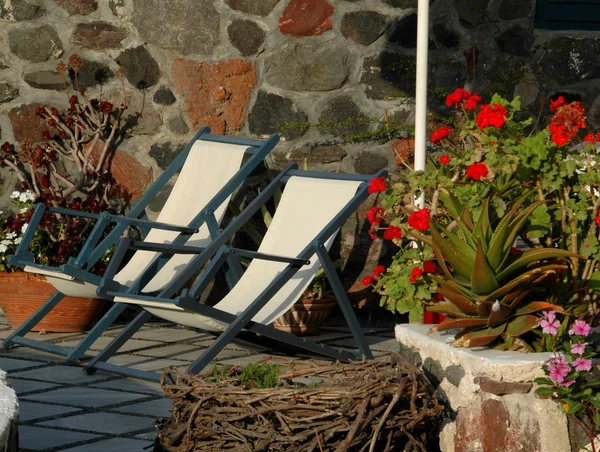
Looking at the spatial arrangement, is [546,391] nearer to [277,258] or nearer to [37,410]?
[277,258]

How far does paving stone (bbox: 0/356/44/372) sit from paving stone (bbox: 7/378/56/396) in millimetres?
213

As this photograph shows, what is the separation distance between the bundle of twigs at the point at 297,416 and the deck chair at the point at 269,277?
3.65ft

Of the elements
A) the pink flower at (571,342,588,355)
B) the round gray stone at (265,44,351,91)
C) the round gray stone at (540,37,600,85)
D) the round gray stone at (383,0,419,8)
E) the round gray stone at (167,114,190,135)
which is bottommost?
the pink flower at (571,342,588,355)

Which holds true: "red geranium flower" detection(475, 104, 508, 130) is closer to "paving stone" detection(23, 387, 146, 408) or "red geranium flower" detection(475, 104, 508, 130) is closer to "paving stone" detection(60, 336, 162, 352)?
"paving stone" detection(23, 387, 146, 408)

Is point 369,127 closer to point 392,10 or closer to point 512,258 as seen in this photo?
point 392,10

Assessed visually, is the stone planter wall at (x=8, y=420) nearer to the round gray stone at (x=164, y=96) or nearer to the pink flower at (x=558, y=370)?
the pink flower at (x=558, y=370)

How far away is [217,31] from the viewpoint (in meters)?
5.25

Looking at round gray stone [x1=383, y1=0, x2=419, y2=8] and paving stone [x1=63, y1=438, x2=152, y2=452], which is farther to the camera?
round gray stone [x1=383, y1=0, x2=419, y2=8]

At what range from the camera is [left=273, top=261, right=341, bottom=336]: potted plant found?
16.0 ft

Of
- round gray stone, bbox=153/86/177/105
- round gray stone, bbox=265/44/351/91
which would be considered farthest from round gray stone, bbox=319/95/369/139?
round gray stone, bbox=153/86/177/105

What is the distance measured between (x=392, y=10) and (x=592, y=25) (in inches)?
38.8

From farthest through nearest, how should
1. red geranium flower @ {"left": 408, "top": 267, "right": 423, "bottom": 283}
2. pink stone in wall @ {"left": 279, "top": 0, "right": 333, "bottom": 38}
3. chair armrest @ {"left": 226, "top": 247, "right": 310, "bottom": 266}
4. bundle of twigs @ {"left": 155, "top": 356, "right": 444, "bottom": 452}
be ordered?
pink stone in wall @ {"left": 279, "top": 0, "right": 333, "bottom": 38}, chair armrest @ {"left": 226, "top": 247, "right": 310, "bottom": 266}, red geranium flower @ {"left": 408, "top": 267, "right": 423, "bottom": 283}, bundle of twigs @ {"left": 155, "top": 356, "right": 444, "bottom": 452}

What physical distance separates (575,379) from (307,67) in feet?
9.43

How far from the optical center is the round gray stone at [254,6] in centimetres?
524
